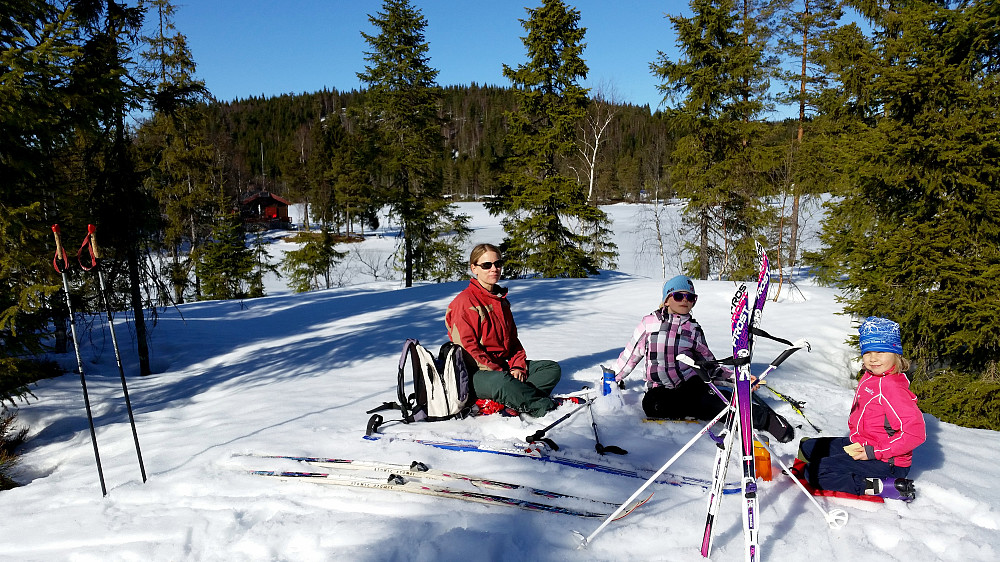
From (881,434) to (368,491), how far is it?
3.41m

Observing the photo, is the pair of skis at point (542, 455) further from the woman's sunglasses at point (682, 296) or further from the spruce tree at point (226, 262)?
the spruce tree at point (226, 262)

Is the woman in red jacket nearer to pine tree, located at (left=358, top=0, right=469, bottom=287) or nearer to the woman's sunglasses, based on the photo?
the woman's sunglasses

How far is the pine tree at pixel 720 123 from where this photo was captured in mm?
18828

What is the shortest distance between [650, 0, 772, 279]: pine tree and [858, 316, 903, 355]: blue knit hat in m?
16.7

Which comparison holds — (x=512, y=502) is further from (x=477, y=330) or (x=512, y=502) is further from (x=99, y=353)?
(x=99, y=353)

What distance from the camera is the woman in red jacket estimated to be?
187 inches

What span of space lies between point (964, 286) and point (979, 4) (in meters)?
3.74

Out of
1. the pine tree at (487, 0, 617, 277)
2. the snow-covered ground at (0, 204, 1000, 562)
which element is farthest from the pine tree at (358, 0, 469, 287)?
the snow-covered ground at (0, 204, 1000, 562)

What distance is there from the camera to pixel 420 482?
358cm

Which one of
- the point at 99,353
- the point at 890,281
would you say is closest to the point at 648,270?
the point at 890,281

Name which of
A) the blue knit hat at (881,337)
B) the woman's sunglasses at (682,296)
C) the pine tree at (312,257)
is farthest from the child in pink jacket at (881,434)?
the pine tree at (312,257)

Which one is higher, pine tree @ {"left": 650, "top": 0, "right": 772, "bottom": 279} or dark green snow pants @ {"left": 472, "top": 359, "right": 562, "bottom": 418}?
pine tree @ {"left": 650, "top": 0, "right": 772, "bottom": 279}

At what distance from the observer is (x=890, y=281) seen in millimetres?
7551

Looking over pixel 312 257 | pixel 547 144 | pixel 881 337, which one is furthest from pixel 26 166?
pixel 312 257
